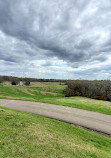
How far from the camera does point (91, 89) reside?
28969 millimetres

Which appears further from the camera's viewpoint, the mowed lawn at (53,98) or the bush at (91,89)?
the bush at (91,89)

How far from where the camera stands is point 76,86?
102 feet

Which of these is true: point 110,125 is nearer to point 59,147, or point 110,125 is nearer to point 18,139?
point 59,147

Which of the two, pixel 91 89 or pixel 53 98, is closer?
pixel 53 98

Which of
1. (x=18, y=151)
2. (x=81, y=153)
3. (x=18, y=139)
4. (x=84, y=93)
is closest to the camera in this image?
(x=18, y=151)

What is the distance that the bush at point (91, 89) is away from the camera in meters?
26.3

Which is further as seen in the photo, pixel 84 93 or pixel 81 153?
pixel 84 93

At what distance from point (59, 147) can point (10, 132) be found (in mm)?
2375

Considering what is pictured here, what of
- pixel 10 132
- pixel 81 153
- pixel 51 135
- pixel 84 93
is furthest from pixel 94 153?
pixel 84 93

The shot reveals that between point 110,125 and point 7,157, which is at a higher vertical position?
point 7,157

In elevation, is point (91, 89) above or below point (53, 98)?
above

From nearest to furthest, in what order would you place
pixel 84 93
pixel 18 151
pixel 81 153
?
pixel 18 151 → pixel 81 153 → pixel 84 93

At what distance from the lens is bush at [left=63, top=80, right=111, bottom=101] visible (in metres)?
26.3

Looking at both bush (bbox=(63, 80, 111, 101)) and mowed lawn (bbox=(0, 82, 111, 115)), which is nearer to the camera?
mowed lawn (bbox=(0, 82, 111, 115))
